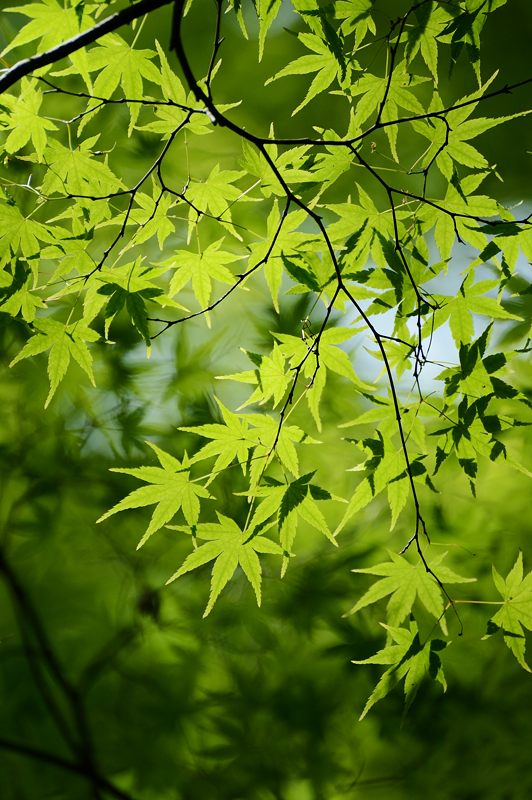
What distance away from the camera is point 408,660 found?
891 millimetres

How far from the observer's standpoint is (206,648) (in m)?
2.18

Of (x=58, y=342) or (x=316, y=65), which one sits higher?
(x=316, y=65)

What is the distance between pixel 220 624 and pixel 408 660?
1.41m

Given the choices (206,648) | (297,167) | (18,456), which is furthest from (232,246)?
(206,648)

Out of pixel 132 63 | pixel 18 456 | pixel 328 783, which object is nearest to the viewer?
pixel 132 63

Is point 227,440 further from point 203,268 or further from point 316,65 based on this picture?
point 316,65

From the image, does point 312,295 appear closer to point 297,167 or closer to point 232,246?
point 232,246

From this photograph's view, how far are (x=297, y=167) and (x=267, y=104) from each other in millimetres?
1404

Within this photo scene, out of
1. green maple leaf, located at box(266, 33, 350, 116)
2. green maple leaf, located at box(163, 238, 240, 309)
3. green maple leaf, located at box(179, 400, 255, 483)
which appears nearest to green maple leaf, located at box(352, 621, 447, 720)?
green maple leaf, located at box(179, 400, 255, 483)

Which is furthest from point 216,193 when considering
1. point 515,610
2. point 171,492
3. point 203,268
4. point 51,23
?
point 515,610

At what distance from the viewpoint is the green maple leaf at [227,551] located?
3.03 feet

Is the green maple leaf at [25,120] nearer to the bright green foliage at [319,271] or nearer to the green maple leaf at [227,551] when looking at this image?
the bright green foliage at [319,271]

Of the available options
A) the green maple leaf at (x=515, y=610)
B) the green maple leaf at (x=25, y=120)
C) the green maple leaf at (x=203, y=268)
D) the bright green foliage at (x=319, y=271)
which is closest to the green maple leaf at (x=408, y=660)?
the bright green foliage at (x=319, y=271)

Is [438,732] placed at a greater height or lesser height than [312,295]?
lesser
